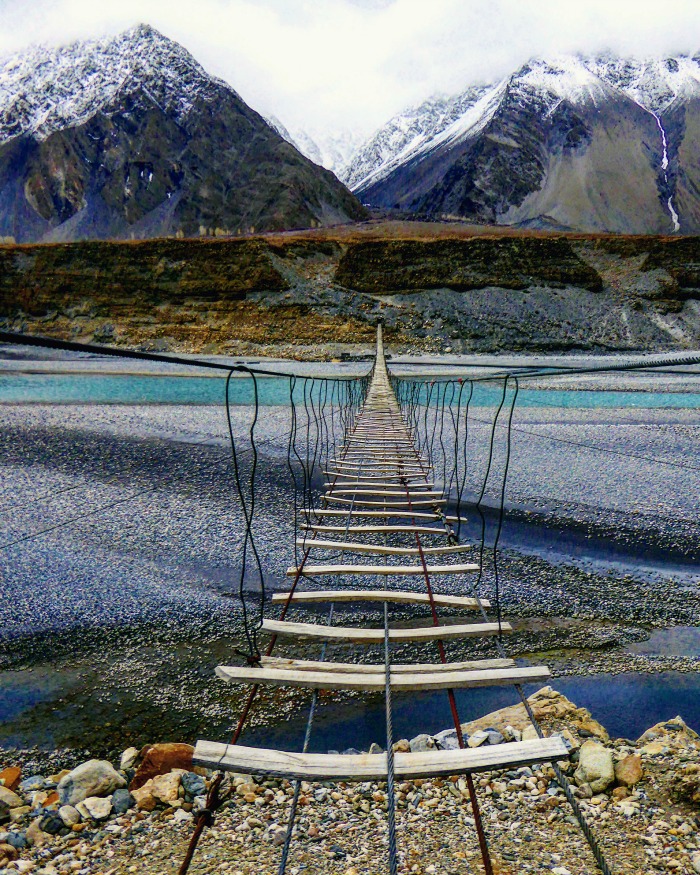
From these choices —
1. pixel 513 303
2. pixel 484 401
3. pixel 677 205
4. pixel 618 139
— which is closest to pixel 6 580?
pixel 484 401

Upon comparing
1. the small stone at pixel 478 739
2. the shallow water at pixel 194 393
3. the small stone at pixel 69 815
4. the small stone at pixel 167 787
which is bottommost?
the small stone at pixel 69 815

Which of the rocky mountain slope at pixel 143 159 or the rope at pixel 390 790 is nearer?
the rope at pixel 390 790

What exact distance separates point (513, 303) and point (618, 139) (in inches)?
4557

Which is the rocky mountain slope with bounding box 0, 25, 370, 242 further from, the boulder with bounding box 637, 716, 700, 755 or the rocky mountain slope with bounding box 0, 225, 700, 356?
the boulder with bounding box 637, 716, 700, 755

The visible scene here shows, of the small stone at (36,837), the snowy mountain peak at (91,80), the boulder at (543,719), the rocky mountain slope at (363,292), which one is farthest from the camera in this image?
the snowy mountain peak at (91,80)

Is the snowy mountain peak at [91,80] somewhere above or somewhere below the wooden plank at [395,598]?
above

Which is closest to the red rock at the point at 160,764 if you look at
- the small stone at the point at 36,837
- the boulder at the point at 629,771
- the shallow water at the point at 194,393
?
the small stone at the point at 36,837

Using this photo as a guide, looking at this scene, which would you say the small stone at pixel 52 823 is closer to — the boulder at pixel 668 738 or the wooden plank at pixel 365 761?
the wooden plank at pixel 365 761

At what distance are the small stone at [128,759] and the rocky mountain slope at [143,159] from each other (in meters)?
97.6

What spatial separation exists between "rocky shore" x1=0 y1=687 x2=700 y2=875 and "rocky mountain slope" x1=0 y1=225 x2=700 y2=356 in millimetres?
28679

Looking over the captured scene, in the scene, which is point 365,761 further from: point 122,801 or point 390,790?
point 122,801

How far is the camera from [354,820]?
2100mm

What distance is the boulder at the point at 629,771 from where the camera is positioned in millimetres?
2291

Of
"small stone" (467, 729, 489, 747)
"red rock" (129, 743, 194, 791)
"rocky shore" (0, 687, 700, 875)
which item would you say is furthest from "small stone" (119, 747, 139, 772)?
"small stone" (467, 729, 489, 747)
